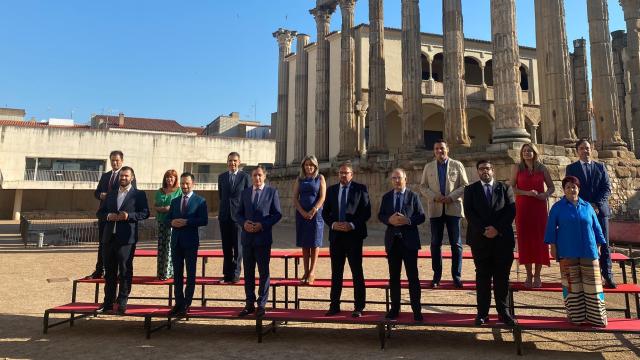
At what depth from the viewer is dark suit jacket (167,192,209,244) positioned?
517 centimetres

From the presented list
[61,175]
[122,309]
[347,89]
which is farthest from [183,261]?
[61,175]

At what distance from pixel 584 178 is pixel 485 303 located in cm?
243

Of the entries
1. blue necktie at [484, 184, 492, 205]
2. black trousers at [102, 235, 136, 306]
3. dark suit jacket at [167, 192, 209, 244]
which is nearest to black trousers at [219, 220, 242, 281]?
dark suit jacket at [167, 192, 209, 244]

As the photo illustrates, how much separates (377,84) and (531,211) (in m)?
15.6

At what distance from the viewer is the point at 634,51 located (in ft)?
64.7

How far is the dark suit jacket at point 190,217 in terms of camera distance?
517cm

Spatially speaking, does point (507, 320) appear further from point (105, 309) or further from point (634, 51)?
point (634, 51)

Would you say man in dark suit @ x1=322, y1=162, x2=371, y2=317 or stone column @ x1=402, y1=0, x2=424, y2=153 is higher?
stone column @ x1=402, y1=0, x2=424, y2=153

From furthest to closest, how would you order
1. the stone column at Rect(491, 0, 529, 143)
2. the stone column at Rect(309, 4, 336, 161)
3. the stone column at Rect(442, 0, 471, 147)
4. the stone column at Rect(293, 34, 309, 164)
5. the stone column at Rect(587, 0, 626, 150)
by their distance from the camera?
the stone column at Rect(293, 34, 309, 164)
the stone column at Rect(309, 4, 336, 161)
the stone column at Rect(442, 0, 471, 147)
the stone column at Rect(587, 0, 626, 150)
the stone column at Rect(491, 0, 529, 143)

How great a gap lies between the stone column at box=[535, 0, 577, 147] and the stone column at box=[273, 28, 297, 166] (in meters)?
17.3

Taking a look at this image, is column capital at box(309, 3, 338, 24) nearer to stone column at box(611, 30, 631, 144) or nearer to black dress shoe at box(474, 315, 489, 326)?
stone column at box(611, 30, 631, 144)

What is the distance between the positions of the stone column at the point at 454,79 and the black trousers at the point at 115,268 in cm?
1348

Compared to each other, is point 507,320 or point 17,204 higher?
point 17,204

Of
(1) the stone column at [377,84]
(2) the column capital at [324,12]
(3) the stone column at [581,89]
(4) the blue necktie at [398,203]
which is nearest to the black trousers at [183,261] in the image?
(4) the blue necktie at [398,203]
